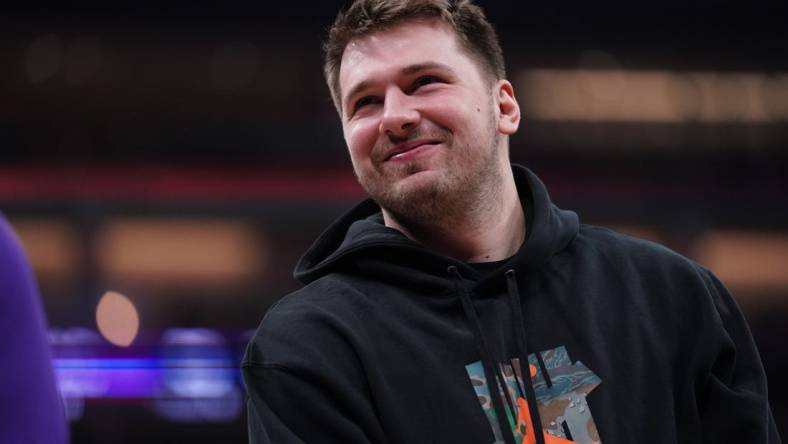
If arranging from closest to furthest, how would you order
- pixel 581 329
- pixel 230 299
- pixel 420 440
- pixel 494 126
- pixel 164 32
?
pixel 420 440
pixel 581 329
pixel 494 126
pixel 230 299
pixel 164 32

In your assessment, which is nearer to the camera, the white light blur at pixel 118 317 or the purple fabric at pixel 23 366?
the purple fabric at pixel 23 366

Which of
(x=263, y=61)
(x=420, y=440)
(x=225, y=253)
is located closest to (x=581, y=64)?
(x=263, y=61)

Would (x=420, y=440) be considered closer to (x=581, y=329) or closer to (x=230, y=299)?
(x=581, y=329)

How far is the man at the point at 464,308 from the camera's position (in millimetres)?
1220

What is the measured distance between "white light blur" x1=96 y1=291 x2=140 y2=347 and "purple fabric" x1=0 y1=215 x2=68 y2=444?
337 cm

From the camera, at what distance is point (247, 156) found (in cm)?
434

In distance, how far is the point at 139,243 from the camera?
423 centimetres

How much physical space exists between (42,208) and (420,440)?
11.4ft

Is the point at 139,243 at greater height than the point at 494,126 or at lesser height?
lesser

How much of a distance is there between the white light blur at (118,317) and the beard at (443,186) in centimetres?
291

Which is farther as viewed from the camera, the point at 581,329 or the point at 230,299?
the point at 230,299

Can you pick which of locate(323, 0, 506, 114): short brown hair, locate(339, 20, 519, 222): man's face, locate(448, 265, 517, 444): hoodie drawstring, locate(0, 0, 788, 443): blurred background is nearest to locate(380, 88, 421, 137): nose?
locate(339, 20, 519, 222): man's face

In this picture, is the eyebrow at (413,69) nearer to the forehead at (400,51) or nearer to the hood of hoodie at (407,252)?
the forehead at (400,51)

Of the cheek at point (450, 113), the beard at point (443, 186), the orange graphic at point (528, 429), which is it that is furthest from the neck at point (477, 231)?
the orange graphic at point (528, 429)
